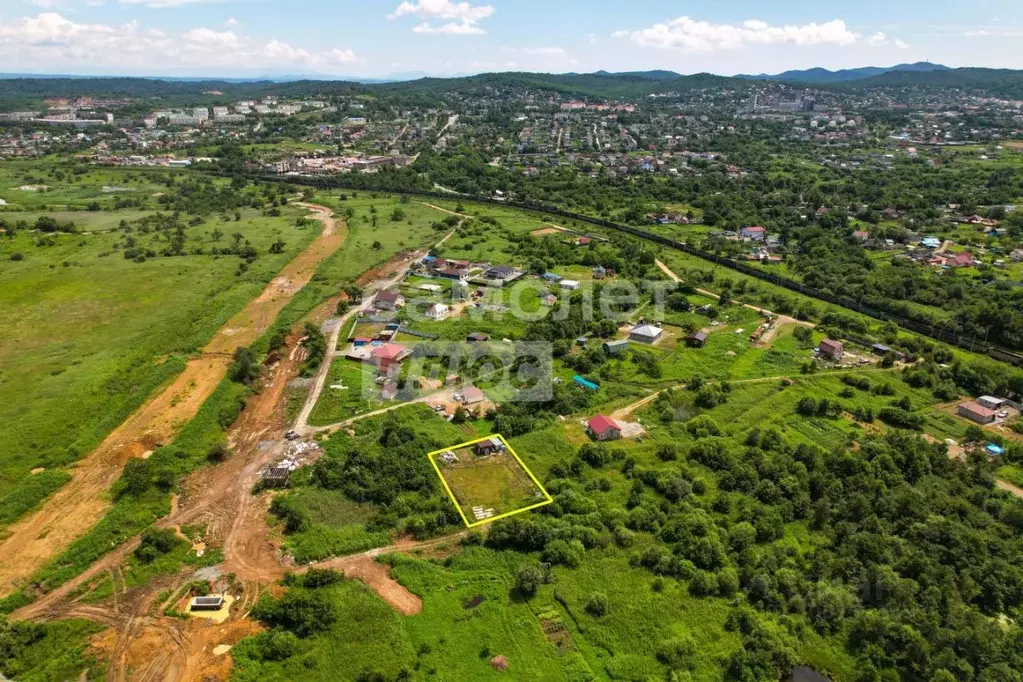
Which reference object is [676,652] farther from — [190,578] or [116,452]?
[116,452]

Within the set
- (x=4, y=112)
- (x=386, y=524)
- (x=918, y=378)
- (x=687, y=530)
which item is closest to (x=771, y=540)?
(x=687, y=530)

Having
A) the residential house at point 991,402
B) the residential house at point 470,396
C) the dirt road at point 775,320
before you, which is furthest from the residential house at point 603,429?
the residential house at point 991,402

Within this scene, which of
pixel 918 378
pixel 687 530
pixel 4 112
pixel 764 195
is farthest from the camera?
pixel 4 112

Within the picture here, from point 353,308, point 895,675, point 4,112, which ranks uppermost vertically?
point 4,112

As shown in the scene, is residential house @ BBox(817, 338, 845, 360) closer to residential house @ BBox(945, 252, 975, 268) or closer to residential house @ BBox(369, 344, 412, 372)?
residential house @ BBox(945, 252, 975, 268)

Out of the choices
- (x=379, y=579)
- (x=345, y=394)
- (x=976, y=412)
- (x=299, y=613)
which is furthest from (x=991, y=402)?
(x=299, y=613)

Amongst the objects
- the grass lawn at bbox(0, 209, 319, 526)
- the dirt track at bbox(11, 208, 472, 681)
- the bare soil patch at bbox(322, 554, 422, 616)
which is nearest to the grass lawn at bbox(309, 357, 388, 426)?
the dirt track at bbox(11, 208, 472, 681)

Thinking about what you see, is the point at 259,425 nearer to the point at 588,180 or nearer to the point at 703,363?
the point at 703,363
